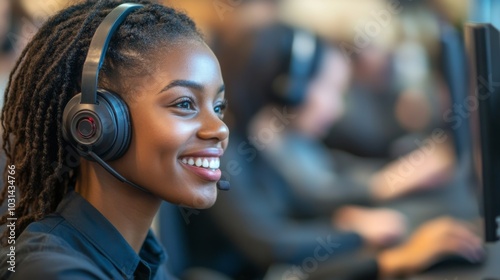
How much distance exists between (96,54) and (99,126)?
0.11 m

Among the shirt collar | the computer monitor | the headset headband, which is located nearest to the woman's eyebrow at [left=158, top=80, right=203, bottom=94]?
the headset headband

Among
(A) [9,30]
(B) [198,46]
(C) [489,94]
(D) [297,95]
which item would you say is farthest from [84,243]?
(A) [9,30]

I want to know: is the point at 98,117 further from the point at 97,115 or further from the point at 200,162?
the point at 200,162

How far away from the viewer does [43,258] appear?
76 centimetres

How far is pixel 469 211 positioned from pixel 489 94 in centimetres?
64

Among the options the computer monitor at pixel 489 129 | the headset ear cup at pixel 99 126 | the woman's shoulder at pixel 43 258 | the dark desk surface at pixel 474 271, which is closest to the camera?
the woman's shoulder at pixel 43 258

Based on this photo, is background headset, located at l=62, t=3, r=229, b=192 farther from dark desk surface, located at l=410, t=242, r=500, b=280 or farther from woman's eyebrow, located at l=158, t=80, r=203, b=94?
dark desk surface, located at l=410, t=242, r=500, b=280

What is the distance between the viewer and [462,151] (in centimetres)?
159

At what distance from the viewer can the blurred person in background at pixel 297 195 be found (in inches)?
64.5

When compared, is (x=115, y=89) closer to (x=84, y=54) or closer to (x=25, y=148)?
(x=84, y=54)

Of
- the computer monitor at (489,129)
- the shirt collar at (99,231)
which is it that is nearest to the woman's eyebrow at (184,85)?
the shirt collar at (99,231)

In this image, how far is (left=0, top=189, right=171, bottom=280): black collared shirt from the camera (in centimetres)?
78

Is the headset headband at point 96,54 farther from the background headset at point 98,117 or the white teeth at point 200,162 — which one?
the white teeth at point 200,162

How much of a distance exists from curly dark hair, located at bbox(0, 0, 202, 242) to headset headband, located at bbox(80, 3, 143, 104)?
0.12ft
